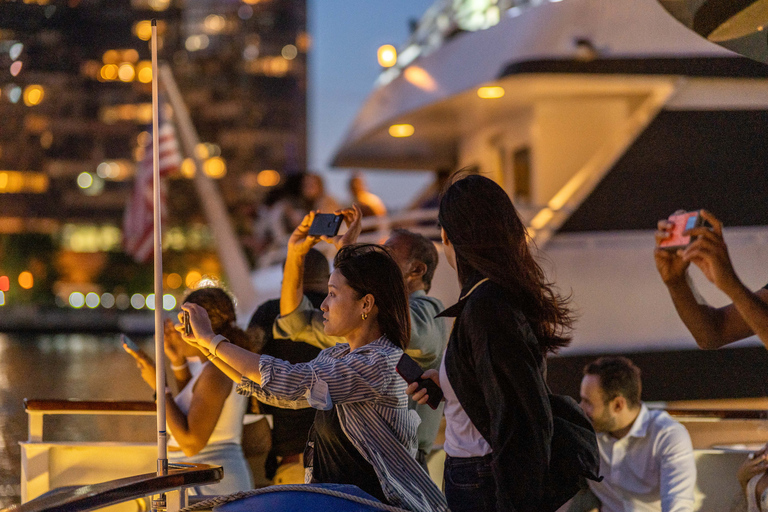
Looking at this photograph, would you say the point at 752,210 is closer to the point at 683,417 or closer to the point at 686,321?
the point at 683,417

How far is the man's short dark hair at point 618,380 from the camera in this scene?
3.47 metres

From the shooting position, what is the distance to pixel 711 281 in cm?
277

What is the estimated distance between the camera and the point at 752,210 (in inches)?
300

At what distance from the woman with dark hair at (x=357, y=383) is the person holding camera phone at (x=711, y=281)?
3.32 feet

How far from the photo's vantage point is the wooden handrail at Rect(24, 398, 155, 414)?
3.87 metres

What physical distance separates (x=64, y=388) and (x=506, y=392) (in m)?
12.2

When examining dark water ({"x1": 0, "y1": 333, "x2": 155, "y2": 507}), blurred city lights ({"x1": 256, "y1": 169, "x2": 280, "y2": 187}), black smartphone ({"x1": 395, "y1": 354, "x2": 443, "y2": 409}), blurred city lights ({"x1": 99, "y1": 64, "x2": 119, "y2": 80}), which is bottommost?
dark water ({"x1": 0, "y1": 333, "x2": 155, "y2": 507})

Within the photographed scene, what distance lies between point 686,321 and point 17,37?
10.5 feet

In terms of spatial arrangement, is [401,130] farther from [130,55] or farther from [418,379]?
[130,55]

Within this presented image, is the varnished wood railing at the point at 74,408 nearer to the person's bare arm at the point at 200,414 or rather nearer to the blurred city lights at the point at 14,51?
the person's bare arm at the point at 200,414

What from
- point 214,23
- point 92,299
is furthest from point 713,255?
point 214,23

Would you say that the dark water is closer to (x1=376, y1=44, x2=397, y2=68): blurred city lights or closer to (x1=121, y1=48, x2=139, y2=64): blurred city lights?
(x1=376, y1=44, x2=397, y2=68): blurred city lights

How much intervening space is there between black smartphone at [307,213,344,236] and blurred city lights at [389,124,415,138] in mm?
9453

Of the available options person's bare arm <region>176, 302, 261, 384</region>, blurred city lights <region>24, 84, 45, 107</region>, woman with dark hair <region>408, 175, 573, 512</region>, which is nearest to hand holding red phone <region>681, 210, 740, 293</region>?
woman with dark hair <region>408, 175, 573, 512</region>
